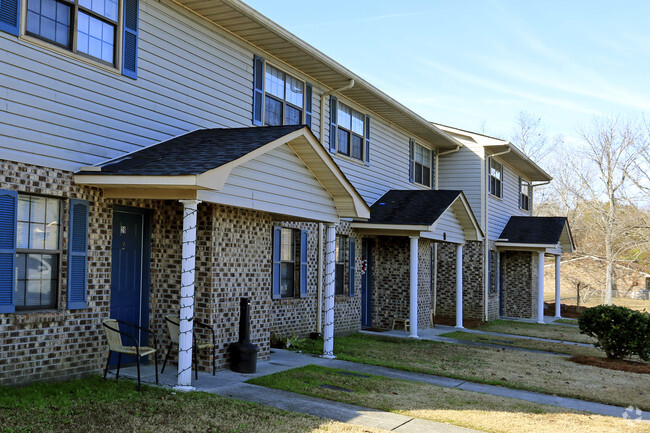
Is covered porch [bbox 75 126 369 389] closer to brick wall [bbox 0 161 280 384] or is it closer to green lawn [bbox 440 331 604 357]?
brick wall [bbox 0 161 280 384]

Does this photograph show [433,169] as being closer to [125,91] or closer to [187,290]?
[125,91]

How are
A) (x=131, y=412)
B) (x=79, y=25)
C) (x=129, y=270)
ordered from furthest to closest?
(x=129, y=270) → (x=79, y=25) → (x=131, y=412)

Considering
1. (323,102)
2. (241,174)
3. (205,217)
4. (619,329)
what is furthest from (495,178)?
(241,174)

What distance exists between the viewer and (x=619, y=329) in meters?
13.0

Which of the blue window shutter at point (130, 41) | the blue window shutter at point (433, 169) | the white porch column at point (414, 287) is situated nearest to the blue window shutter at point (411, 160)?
the blue window shutter at point (433, 169)

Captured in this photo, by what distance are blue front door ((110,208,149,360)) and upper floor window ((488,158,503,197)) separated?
52.0ft

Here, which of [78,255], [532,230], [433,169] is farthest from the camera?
[532,230]

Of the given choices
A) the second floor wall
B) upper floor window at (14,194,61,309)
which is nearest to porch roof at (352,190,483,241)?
the second floor wall

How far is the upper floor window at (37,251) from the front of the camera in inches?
297

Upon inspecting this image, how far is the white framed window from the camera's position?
1531cm

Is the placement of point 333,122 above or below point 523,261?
above

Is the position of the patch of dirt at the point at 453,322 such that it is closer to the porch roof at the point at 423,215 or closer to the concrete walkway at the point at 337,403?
the porch roof at the point at 423,215

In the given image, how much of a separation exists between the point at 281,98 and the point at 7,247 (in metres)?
6.78

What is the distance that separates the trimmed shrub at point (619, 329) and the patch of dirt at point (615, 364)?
204 mm
